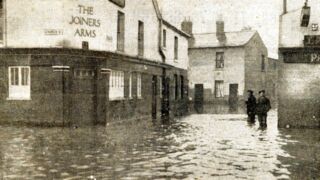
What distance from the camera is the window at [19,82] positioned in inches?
788

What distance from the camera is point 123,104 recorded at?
2366 cm

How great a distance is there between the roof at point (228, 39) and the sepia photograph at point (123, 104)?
14944 millimetres

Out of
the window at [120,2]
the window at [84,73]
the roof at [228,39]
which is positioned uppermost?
the roof at [228,39]

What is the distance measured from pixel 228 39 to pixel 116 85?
27.0 meters

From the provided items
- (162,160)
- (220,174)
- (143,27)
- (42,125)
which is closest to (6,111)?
(42,125)

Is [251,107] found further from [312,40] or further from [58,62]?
[58,62]

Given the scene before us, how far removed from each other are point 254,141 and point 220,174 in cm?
616

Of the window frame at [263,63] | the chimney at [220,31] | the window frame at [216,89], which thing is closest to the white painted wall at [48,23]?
the window frame at [216,89]

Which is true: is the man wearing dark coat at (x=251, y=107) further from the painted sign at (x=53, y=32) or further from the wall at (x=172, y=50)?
the painted sign at (x=53, y=32)

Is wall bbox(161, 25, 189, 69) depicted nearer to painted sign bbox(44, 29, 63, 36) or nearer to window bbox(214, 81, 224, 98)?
window bbox(214, 81, 224, 98)

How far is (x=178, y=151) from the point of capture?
1251 cm

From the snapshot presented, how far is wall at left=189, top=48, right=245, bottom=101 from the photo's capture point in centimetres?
4622

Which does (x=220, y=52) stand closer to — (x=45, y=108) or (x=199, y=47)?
(x=199, y=47)

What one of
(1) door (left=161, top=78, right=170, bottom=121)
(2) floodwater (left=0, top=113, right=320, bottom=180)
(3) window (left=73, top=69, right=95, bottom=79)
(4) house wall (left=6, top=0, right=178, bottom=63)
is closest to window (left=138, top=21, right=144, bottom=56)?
(1) door (left=161, top=78, right=170, bottom=121)
